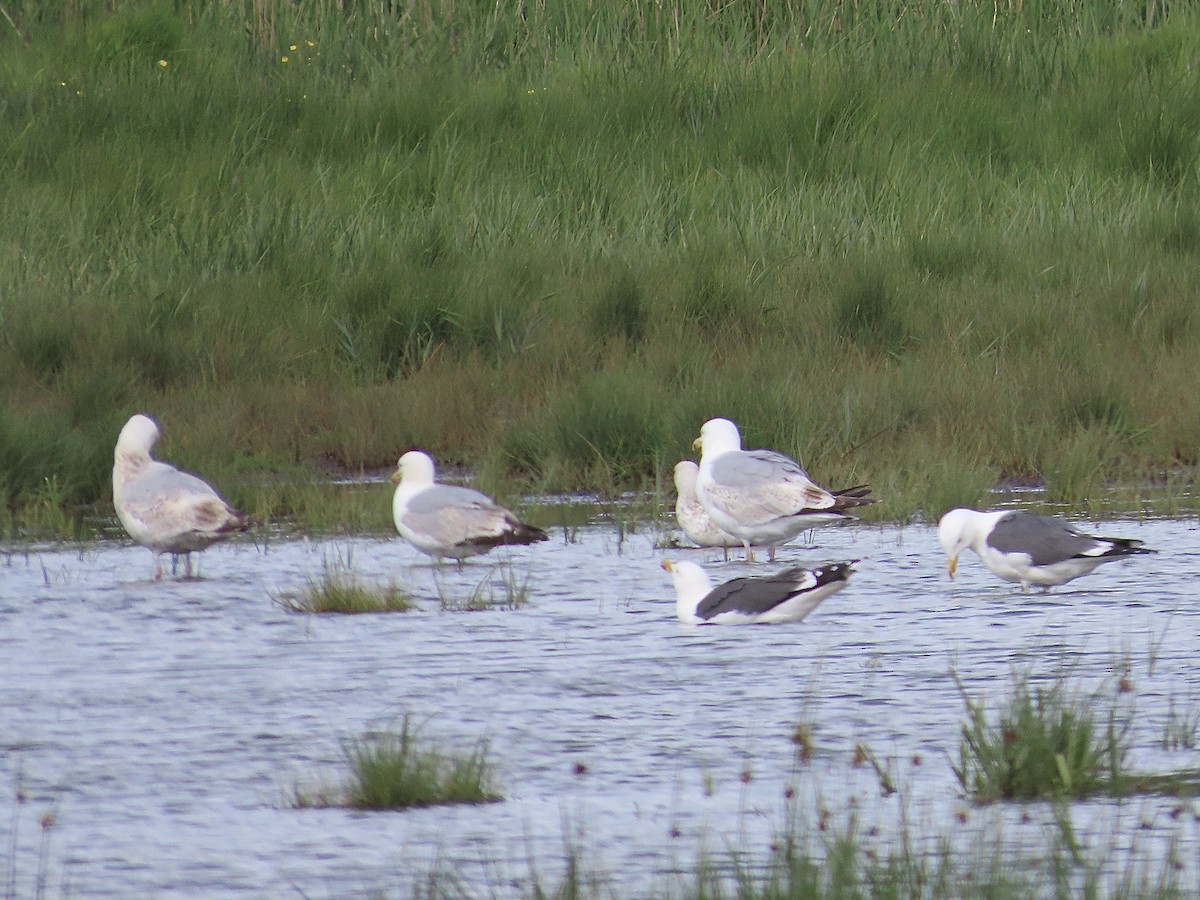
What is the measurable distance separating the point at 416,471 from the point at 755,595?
2.00 m

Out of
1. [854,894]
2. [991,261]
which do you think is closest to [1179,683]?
[854,894]

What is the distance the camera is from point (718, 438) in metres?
8.32

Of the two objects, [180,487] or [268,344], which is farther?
[268,344]

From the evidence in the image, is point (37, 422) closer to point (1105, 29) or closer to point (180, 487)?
point (180, 487)

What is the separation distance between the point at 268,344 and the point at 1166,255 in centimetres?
505

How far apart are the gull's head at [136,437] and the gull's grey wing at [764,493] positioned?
84.3 inches

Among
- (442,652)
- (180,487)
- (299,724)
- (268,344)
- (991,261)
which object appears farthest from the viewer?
(991,261)

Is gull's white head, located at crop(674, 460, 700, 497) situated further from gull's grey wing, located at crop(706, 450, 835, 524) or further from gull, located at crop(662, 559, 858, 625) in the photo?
gull, located at crop(662, 559, 858, 625)

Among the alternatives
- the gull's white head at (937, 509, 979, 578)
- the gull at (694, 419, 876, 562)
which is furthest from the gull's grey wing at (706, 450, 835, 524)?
the gull's white head at (937, 509, 979, 578)

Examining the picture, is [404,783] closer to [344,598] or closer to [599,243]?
[344,598]

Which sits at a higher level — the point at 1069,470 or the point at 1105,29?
the point at 1105,29

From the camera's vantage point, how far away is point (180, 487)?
7.68 m

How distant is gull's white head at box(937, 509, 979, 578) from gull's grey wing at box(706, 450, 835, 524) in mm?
551

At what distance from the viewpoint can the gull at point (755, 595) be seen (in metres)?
6.44
